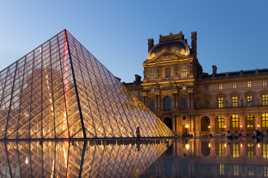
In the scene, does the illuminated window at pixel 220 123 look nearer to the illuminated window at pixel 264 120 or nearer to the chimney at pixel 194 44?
the illuminated window at pixel 264 120

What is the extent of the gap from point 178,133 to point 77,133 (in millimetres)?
40049

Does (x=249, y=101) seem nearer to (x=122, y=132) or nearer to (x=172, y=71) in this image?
(x=172, y=71)

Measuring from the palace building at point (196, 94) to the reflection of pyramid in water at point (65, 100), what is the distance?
99.9ft

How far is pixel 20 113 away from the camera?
1816 cm

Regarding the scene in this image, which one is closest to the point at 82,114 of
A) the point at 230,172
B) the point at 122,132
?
the point at 122,132

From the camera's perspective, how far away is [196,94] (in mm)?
55594

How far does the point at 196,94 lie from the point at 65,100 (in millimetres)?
40172

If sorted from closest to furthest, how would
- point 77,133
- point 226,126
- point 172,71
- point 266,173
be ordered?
point 266,173 < point 77,133 < point 226,126 < point 172,71

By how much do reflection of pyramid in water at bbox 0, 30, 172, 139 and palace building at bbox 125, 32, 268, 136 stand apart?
99.9 ft

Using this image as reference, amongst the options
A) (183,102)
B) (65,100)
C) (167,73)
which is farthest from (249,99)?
(65,100)

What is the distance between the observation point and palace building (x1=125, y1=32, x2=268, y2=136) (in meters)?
51.8

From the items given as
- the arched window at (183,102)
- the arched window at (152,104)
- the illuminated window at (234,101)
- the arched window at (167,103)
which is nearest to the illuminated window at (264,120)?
the illuminated window at (234,101)

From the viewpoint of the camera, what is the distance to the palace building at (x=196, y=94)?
51844 mm

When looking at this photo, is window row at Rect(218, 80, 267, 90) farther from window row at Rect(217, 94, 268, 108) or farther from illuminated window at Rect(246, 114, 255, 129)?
illuminated window at Rect(246, 114, 255, 129)
